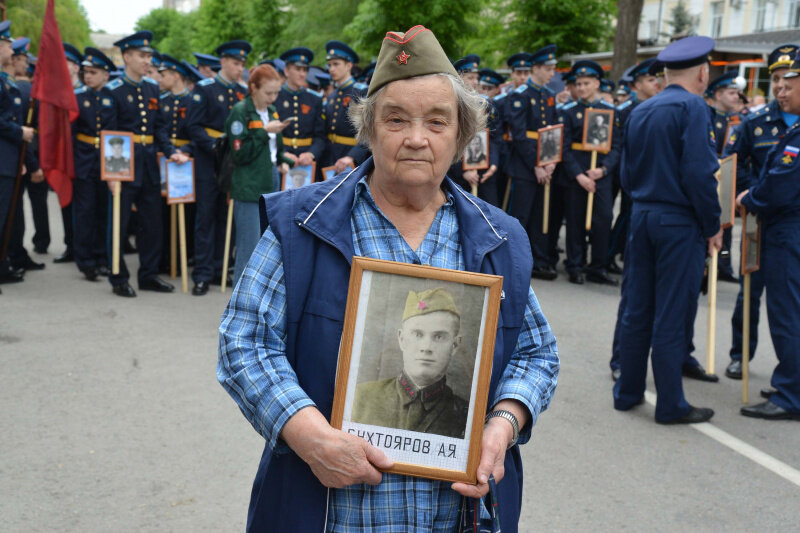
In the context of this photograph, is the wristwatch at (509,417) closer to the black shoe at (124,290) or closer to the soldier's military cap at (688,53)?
the soldier's military cap at (688,53)

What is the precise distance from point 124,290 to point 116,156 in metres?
1.38

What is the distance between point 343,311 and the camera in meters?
1.86

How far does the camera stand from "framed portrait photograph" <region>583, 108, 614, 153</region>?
411 inches

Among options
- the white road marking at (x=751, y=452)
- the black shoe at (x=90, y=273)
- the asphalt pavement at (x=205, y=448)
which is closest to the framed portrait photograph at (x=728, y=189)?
the asphalt pavement at (x=205, y=448)

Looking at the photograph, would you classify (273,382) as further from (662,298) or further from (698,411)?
(698,411)

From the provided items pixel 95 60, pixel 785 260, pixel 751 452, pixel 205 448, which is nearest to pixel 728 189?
pixel 785 260

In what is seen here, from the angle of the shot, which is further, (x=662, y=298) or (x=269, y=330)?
(x=662, y=298)

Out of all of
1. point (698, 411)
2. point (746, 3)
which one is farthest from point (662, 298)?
point (746, 3)

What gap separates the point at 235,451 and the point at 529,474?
5.43ft

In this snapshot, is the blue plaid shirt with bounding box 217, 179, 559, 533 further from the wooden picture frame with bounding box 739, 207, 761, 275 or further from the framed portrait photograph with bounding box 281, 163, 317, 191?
the framed portrait photograph with bounding box 281, 163, 317, 191

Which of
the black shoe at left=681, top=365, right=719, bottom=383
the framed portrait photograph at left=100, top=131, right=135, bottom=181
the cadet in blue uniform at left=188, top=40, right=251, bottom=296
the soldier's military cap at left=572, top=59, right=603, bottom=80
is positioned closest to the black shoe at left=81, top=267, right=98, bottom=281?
the cadet in blue uniform at left=188, top=40, right=251, bottom=296

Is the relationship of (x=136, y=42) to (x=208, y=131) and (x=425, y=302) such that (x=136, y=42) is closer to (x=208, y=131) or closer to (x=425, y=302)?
(x=208, y=131)

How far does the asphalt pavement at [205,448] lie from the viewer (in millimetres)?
3994

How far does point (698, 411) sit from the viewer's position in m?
5.53
